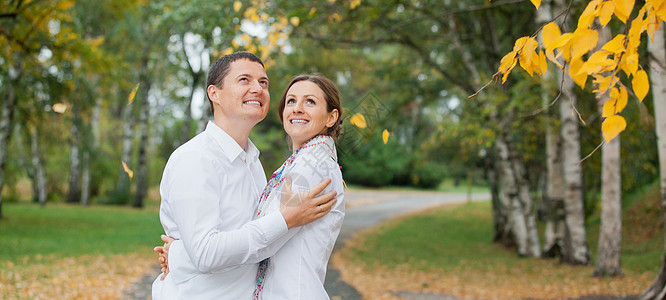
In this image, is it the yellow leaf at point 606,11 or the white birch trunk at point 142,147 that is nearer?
the yellow leaf at point 606,11

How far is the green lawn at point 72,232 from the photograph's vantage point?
10662 mm

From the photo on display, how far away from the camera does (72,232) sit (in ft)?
43.9

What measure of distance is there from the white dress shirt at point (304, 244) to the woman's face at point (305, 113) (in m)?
0.13

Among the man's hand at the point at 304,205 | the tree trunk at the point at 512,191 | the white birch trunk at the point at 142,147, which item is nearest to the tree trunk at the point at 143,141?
the white birch trunk at the point at 142,147

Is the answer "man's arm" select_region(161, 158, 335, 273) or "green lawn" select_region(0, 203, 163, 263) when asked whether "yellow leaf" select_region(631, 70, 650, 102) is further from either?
"green lawn" select_region(0, 203, 163, 263)

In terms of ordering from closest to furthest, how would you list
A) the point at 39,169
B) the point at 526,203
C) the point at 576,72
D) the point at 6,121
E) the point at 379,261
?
the point at 576,72
the point at 379,261
the point at 526,203
the point at 6,121
the point at 39,169

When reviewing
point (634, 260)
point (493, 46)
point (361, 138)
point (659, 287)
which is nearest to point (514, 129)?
point (493, 46)

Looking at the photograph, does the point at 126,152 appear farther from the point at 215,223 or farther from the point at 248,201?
the point at 215,223

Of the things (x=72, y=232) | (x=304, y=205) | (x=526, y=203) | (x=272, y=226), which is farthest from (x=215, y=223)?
(x=72, y=232)

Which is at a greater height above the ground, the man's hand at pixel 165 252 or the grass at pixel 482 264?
the man's hand at pixel 165 252

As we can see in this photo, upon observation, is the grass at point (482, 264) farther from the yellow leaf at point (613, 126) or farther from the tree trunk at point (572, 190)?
the yellow leaf at point (613, 126)

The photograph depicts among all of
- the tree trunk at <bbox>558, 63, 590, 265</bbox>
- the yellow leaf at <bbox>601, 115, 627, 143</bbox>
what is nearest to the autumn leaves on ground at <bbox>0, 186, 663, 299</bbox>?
the tree trunk at <bbox>558, 63, 590, 265</bbox>

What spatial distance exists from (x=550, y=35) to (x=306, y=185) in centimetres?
116

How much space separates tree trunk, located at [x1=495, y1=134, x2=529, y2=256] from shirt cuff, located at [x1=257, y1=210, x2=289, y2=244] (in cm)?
1074
